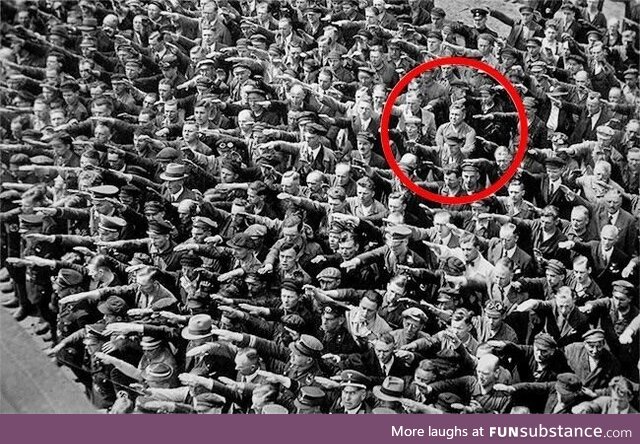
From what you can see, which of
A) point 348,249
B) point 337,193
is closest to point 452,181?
point 337,193

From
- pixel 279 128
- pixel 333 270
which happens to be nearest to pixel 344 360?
pixel 333 270

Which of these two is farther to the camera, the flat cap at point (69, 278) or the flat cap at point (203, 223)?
the flat cap at point (203, 223)

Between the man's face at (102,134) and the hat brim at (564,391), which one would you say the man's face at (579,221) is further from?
the man's face at (102,134)

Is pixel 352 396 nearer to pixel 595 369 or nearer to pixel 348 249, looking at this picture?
pixel 348 249

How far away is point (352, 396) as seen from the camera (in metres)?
8.52

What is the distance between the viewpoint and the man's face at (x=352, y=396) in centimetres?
852

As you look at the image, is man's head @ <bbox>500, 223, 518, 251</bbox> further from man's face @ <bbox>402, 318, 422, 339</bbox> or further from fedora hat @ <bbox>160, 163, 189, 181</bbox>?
fedora hat @ <bbox>160, 163, 189, 181</bbox>

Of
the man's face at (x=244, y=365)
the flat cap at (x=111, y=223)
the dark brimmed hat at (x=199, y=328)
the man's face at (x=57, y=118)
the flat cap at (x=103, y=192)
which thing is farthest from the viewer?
the man's face at (x=57, y=118)

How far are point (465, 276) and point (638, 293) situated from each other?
1686 mm

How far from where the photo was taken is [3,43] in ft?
46.1

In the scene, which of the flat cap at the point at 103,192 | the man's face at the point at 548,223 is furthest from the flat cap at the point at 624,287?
the flat cap at the point at 103,192

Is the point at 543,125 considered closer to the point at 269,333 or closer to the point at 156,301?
the point at 269,333

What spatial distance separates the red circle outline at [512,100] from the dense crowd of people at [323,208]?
10 cm

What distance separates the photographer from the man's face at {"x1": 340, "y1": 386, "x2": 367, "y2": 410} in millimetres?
8516
